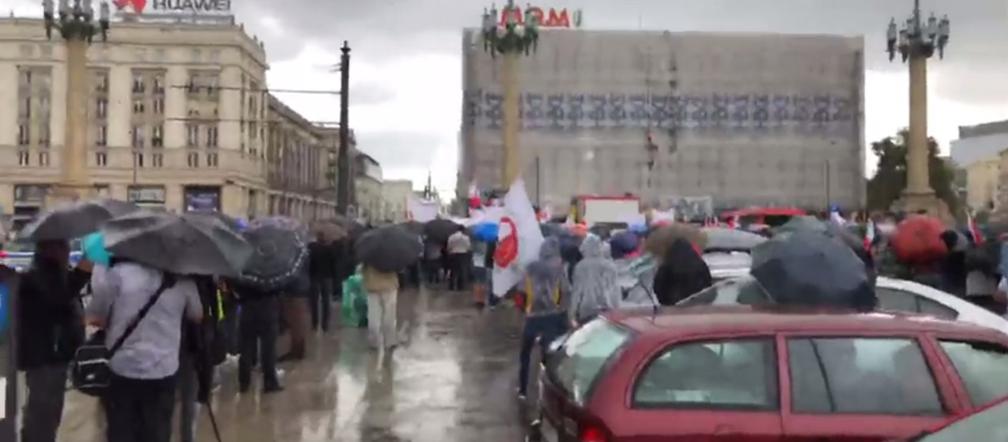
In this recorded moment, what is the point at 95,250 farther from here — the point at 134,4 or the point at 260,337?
the point at 134,4

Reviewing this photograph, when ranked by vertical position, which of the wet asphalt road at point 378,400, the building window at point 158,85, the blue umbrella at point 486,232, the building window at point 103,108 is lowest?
the wet asphalt road at point 378,400

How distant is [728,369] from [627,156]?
67029mm

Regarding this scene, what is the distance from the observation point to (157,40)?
9269cm

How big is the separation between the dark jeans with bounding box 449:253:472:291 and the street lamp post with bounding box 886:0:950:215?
75.4 feet

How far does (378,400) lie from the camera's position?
12203mm

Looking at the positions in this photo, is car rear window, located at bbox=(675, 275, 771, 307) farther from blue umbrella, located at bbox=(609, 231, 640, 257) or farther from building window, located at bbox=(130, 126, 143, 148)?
building window, located at bbox=(130, 126, 143, 148)

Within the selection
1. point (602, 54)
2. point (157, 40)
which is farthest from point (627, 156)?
point (157, 40)

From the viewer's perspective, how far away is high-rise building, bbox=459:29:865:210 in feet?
235

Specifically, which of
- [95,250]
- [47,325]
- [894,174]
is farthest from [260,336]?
[894,174]

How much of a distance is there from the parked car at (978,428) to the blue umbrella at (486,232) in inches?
690

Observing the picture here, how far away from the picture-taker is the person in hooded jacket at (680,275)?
11.4 metres

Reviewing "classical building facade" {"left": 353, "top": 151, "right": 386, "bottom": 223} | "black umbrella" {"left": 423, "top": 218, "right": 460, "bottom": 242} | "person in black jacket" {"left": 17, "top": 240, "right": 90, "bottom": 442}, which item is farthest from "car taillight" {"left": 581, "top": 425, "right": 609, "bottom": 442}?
"classical building facade" {"left": 353, "top": 151, "right": 386, "bottom": 223}

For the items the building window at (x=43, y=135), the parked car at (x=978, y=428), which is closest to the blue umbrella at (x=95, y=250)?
the parked car at (x=978, y=428)

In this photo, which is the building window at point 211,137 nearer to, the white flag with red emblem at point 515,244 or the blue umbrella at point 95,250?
the white flag with red emblem at point 515,244
